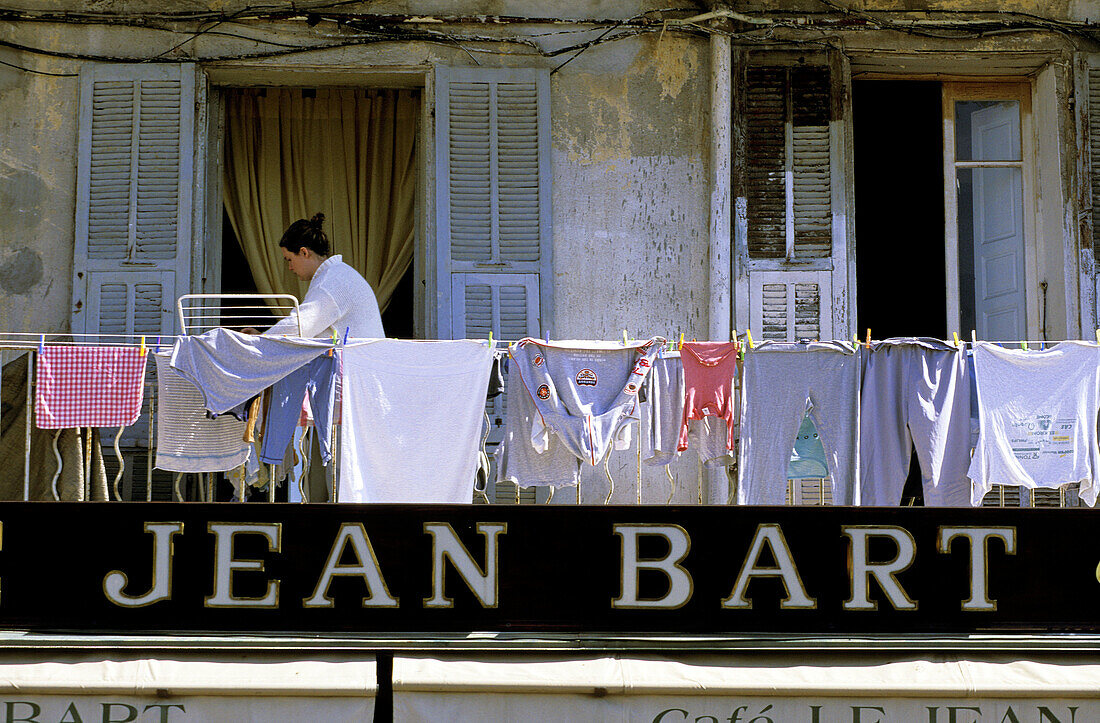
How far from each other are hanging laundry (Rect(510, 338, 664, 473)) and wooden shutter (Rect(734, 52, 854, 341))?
1429 mm

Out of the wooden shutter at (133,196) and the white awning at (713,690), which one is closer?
the white awning at (713,690)

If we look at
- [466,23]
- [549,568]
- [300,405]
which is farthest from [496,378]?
[466,23]

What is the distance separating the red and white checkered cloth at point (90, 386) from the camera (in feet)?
22.4

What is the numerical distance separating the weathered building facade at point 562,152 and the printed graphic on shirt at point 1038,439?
4.91 feet

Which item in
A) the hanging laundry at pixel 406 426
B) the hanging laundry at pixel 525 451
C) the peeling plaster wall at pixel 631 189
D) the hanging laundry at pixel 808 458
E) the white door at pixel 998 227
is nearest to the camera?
the hanging laundry at pixel 406 426

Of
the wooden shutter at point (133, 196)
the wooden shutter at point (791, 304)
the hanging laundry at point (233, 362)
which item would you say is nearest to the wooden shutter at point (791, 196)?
the wooden shutter at point (791, 304)

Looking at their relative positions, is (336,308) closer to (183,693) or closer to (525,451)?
(525,451)

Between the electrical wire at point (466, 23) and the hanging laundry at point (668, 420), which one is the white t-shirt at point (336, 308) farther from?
the electrical wire at point (466, 23)

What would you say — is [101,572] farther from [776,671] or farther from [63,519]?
[776,671]

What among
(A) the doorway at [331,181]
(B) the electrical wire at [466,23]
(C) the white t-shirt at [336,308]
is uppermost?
(B) the electrical wire at [466,23]

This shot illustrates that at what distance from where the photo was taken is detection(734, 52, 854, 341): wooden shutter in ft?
27.0

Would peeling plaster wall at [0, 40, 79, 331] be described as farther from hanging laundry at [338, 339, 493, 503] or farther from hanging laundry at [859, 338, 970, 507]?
hanging laundry at [859, 338, 970, 507]

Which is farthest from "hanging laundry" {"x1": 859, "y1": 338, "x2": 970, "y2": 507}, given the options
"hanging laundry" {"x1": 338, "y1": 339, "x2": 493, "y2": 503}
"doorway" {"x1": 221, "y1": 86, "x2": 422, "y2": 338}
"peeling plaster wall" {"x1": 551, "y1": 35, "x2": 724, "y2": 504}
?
"doorway" {"x1": 221, "y1": 86, "x2": 422, "y2": 338}

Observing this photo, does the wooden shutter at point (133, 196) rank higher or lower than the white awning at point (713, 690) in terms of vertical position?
higher
